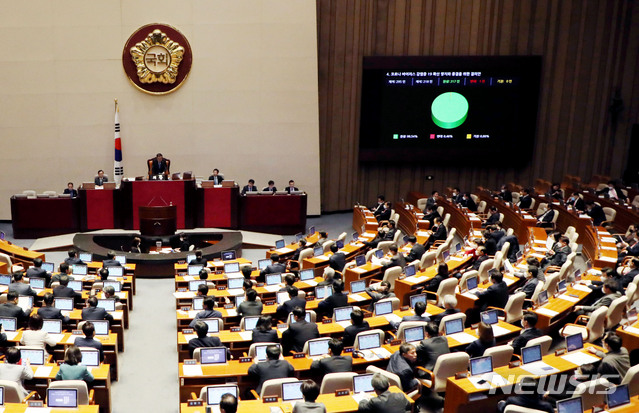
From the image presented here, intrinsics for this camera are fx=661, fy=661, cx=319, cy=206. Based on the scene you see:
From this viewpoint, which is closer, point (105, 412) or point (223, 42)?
point (105, 412)

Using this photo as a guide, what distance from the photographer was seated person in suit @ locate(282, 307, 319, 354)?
8219mm

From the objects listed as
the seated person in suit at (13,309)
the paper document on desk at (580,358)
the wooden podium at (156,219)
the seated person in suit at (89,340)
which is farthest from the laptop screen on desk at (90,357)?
the wooden podium at (156,219)

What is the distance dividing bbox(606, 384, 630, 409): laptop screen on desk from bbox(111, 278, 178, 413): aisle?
16.1 ft

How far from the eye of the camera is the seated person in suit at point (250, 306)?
9.30m

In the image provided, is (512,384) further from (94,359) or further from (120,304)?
(120,304)

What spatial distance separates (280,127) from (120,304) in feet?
32.6

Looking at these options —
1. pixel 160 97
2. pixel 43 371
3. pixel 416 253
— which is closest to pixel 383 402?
pixel 43 371

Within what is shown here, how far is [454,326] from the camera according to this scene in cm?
850

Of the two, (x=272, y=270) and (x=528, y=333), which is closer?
(x=528, y=333)

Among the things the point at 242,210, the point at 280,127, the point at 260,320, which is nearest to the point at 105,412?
the point at 260,320

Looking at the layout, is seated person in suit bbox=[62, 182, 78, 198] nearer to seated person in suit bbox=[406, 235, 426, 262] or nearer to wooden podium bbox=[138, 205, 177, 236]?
wooden podium bbox=[138, 205, 177, 236]

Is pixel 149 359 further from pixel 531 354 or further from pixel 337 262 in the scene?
pixel 531 354

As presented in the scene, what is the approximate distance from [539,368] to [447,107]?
44.3ft

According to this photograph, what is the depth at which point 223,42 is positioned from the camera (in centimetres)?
1839
